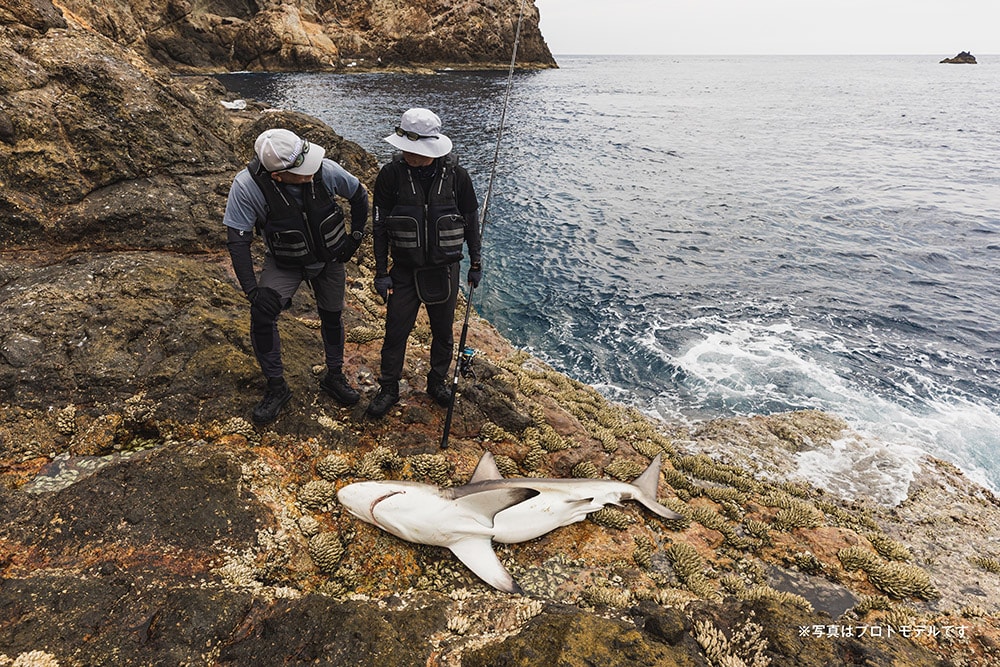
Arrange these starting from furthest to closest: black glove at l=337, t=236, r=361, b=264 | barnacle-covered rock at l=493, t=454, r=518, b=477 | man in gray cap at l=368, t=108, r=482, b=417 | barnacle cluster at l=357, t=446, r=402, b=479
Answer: barnacle-covered rock at l=493, t=454, r=518, b=477 → barnacle cluster at l=357, t=446, r=402, b=479 → black glove at l=337, t=236, r=361, b=264 → man in gray cap at l=368, t=108, r=482, b=417

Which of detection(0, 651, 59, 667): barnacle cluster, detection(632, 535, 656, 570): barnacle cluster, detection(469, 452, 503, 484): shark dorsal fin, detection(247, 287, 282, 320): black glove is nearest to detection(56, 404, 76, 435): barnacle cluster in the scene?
detection(247, 287, 282, 320): black glove

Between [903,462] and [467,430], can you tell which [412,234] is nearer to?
[467,430]

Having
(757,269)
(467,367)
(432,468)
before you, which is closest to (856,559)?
(432,468)

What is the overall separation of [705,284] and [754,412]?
8150 millimetres

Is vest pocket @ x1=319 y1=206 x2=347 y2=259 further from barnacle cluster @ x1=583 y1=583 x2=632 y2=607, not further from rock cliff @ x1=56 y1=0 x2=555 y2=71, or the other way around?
rock cliff @ x1=56 y1=0 x2=555 y2=71

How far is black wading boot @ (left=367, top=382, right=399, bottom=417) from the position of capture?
6.94 meters

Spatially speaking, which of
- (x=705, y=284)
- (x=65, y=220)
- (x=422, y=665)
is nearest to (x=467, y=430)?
(x=422, y=665)

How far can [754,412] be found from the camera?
1380cm

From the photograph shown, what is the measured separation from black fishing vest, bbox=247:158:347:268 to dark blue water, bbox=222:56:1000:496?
416 inches

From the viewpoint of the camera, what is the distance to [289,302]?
6.05m

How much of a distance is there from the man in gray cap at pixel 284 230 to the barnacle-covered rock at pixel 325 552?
1954 millimetres

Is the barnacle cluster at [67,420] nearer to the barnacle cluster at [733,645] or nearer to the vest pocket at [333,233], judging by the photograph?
the vest pocket at [333,233]

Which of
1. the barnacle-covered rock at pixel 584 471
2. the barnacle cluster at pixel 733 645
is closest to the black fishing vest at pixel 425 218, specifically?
the barnacle-covered rock at pixel 584 471

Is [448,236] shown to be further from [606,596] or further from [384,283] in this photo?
[606,596]
